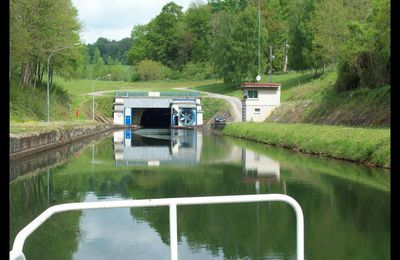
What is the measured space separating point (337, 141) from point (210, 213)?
14.5 m

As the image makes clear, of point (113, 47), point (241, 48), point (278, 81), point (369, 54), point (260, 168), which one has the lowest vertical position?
point (260, 168)

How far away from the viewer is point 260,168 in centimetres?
2148

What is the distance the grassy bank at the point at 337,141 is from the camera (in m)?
20.2

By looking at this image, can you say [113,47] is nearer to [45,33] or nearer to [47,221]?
[45,33]

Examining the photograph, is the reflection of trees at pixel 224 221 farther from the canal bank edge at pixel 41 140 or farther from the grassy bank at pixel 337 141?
the canal bank edge at pixel 41 140

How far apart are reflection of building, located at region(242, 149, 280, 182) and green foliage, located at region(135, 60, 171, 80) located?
222ft

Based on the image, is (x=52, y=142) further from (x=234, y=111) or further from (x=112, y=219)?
(x=234, y=111)

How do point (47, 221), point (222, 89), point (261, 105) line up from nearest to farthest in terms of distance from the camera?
point (47, 221) < point (261, 105) < point (222, 89)

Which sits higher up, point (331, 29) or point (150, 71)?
point (150, 71)

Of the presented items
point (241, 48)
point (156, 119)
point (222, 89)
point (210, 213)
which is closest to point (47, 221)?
point (210, 213)

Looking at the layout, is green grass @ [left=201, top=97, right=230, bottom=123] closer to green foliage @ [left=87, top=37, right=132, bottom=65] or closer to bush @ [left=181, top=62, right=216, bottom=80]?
bush @ [left=181, top=62, right=216, bottom=80]

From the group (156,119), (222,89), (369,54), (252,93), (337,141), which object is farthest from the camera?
(156,119)

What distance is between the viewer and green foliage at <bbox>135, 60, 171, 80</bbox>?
93812mm
